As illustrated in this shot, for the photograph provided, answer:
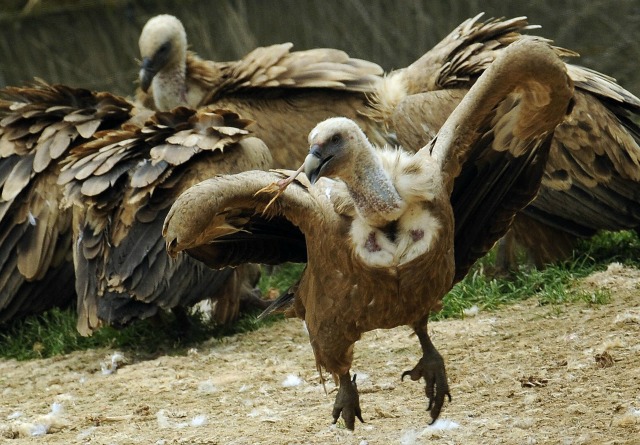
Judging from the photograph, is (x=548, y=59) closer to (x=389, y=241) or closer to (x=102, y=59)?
(x=389, y=241)

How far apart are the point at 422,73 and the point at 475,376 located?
2431mm

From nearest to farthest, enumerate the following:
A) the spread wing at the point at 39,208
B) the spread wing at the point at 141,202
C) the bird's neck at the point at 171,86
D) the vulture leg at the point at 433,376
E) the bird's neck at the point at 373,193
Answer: the bird's neck at the point at 373,193 < the vulture leg at the point at 433,376 < the spread wing at the point at 141,202 < the spread wing at the point at 39,208 < the bird's neck at the point at 171,86

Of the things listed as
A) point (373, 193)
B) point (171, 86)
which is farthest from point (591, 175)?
point (171, 86)

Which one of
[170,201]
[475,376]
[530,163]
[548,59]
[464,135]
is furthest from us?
[170,201]

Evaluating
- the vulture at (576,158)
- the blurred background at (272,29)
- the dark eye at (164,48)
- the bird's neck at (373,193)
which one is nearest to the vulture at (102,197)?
the dark eye at (164,48)

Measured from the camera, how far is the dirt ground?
4.91m

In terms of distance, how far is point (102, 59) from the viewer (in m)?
11.9

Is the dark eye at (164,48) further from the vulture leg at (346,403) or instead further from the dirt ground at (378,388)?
the vulture leg at (346,403)

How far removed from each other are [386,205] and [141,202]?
2562 mm

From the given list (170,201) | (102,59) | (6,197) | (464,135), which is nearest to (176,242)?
(464,135)

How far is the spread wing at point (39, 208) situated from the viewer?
24.0 feet

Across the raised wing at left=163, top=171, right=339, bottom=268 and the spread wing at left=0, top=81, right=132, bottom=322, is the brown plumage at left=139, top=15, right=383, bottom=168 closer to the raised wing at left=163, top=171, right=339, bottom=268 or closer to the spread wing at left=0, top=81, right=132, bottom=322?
the spread wing at left=0, top=81, right=132, bottom=322

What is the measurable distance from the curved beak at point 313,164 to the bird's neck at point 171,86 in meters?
4.33

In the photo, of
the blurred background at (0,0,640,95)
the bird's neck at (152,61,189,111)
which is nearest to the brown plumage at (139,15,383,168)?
the bird's neck at (152,61,189,111)
